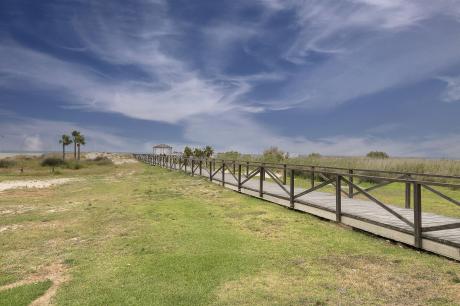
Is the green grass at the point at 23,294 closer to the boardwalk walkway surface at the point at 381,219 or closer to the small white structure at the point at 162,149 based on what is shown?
the boardwalk walkway surface at the point at 381,219

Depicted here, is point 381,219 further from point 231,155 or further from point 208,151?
point 208,151

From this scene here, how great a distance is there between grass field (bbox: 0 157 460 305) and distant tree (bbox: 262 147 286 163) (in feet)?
79.2

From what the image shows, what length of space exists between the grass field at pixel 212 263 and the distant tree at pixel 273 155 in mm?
24147

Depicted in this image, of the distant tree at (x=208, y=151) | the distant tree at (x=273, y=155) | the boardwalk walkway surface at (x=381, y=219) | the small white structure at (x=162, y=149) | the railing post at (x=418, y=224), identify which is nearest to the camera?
the boardwalk walkway surface at (x=381, y=219)

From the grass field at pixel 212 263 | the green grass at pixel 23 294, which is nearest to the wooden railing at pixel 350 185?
the grass field at pixel 212 263

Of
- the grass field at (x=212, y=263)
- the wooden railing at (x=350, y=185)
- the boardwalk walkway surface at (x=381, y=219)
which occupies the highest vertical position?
the wooden railing at (x=350, y=185)

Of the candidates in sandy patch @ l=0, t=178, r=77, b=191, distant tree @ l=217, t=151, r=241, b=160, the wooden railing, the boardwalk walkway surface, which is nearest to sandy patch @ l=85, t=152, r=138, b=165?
distant tree @ l=217, t=151, r=241, b=160

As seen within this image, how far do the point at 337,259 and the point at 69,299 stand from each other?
418 centimetres

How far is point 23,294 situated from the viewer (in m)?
4.94

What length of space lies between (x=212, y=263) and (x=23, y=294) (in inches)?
107

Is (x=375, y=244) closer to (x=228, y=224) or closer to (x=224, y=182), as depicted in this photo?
(x=228, y=224)

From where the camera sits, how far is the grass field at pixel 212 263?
4.69m

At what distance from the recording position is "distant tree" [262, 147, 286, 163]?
34.6 m

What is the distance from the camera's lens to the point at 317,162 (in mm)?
28938
